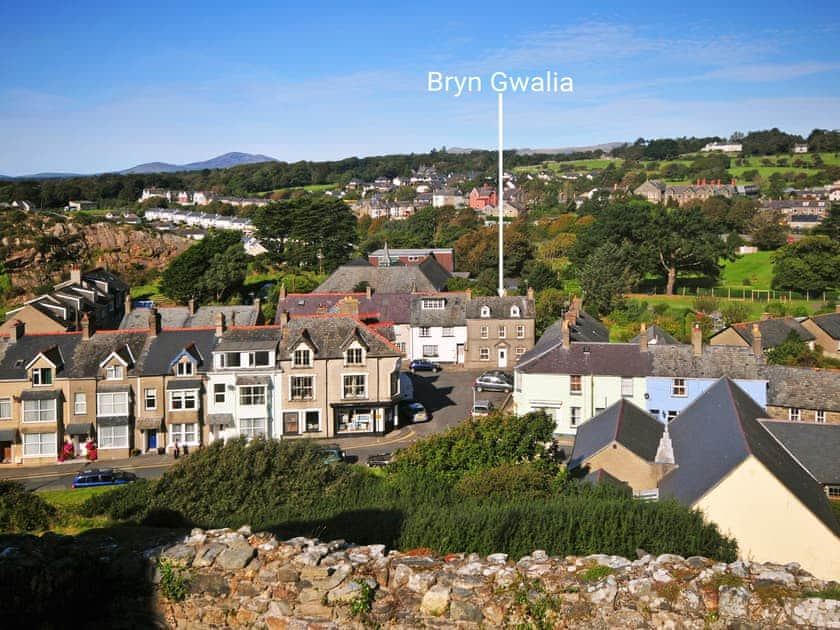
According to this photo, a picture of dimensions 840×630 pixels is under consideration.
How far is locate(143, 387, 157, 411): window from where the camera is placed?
36.0 metres

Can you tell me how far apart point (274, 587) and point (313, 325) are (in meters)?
28.9

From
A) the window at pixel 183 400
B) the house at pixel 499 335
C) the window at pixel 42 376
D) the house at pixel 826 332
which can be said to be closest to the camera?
the window at pixel 42 376

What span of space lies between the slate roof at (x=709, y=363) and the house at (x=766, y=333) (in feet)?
29.4

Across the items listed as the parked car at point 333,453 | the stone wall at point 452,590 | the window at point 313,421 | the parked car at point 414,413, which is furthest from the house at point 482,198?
the stone wall at point 452,590

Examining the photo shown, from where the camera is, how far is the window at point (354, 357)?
37344 mm

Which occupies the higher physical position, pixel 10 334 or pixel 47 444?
pixel 10 334

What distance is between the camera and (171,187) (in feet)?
634

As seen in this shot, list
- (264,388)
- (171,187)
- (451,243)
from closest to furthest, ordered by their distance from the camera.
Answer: (264,388) → (451,243) → (171,187)

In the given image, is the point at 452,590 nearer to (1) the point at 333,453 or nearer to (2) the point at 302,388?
(1) the point at 333,453

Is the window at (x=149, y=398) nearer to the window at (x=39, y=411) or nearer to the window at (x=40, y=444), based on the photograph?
the window at (x=39, y=411)

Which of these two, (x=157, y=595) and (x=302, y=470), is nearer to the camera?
(x=157, y=595)

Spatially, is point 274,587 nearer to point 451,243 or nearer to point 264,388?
point 264,388

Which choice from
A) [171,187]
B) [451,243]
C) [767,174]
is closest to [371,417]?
[451,243]

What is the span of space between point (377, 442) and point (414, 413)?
3466mm
